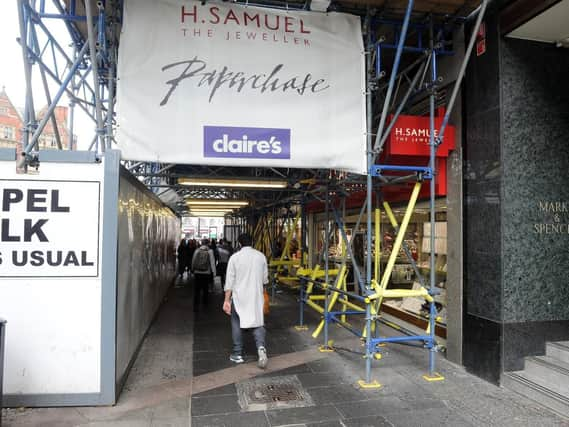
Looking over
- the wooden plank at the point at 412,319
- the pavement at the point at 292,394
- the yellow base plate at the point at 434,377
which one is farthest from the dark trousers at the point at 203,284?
the yellow base plate at the point at 434,377

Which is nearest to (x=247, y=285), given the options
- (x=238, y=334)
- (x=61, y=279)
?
(x=238, y=334)

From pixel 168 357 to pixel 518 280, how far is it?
4772 millimetres

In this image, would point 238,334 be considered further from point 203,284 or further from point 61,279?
point 203,284

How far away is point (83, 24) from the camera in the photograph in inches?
253

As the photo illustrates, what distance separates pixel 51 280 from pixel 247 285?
96.9 inches

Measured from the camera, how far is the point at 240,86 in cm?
545

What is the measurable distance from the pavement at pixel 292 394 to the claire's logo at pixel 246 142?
2757 mm

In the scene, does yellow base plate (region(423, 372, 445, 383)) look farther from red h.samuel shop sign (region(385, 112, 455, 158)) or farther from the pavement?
red h.samuel shop sign (region(385, 112, 455, 158))

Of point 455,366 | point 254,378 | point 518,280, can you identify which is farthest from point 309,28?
point 455,366

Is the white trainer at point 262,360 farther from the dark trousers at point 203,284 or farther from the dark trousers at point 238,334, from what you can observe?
the dark trousers at point 203,284

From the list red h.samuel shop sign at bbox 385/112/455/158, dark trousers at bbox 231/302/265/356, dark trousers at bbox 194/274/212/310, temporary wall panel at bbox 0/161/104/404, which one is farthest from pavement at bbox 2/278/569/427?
dark trousers at bbox 194/274/212/310

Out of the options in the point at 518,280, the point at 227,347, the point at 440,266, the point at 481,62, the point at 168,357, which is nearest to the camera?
the point at 518,280

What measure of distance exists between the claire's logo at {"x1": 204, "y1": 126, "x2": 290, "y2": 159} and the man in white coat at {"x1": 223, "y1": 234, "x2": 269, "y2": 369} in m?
1.51

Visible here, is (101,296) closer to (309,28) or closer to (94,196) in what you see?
(94,196)
